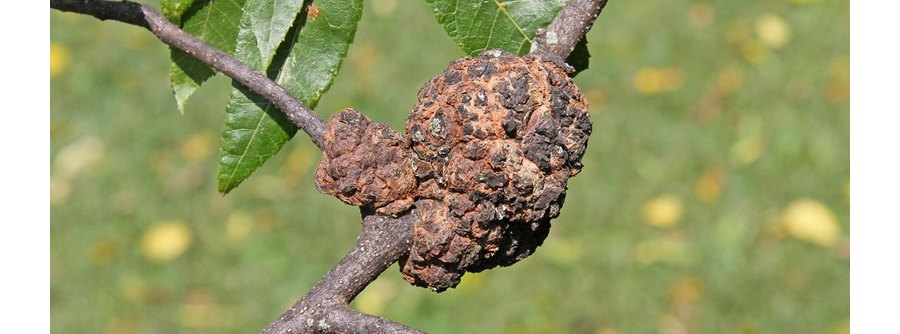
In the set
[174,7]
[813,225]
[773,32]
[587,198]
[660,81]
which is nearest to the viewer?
[174,7]

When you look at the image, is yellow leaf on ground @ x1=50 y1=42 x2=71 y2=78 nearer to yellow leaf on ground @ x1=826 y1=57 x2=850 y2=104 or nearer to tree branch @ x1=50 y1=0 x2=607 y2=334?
yellow leaf on ground @ x1=826 y1=57 x2=850 y2=104

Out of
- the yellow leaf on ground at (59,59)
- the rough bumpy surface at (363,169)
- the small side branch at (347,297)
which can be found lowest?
the small side branch at (347,297)

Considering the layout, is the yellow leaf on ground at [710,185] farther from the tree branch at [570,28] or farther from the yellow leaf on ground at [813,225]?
the tree branch at [570,28]

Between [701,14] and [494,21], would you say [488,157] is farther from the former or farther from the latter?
[701,14]

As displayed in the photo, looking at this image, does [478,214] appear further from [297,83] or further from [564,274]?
[564,274]

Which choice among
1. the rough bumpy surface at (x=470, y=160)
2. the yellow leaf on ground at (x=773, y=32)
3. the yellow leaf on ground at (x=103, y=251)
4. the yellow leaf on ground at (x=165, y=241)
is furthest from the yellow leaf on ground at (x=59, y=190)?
the rough bumpy surface at (x=470, y=160)

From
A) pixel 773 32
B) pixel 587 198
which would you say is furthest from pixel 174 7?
pixel 773 32
